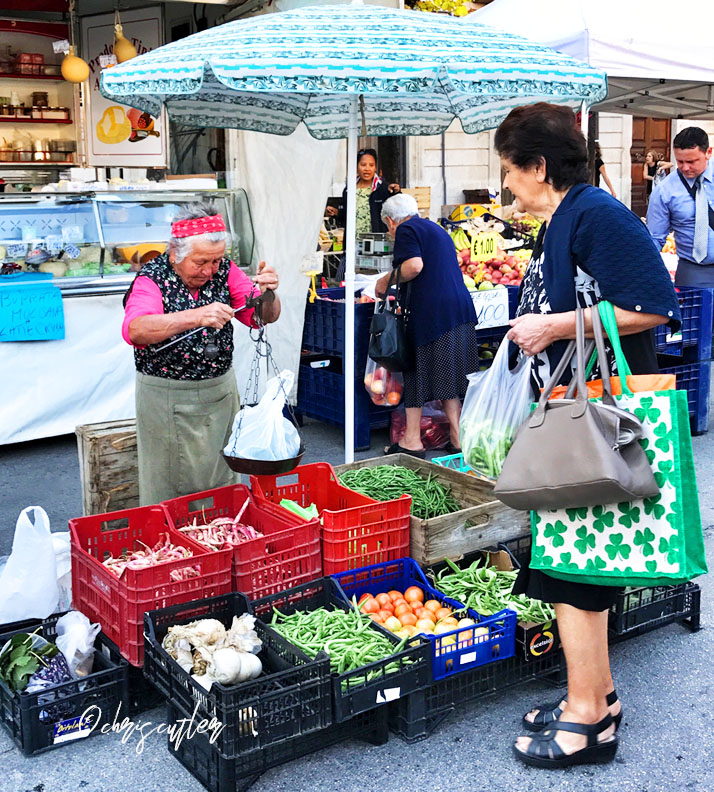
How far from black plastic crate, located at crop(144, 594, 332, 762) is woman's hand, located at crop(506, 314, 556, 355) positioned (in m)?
1.19

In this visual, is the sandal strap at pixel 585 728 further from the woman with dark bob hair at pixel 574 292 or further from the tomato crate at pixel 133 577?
the tomato crate at pixel 133 577

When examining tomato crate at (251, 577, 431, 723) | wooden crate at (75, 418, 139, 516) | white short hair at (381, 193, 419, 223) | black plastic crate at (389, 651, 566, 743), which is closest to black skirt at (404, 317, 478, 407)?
white short hair at (381, 193, 419, 223)

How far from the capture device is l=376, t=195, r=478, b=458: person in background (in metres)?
6.31

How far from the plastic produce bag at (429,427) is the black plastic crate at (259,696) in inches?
143

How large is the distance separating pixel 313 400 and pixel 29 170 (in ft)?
22.2

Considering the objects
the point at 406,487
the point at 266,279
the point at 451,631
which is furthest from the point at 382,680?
the point at 266,279

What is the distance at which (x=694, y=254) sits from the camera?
7.70m

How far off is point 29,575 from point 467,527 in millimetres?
1789

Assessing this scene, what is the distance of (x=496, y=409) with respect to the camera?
3434mm

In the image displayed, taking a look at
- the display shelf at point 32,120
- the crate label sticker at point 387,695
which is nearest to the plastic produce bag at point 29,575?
the crate label sticker at point 387,695

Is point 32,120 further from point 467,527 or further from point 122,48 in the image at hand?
point 467,527

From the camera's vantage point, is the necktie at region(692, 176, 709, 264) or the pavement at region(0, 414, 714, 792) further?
the necktie at region(692, 176, 709, 264)

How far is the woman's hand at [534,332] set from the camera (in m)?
2.90

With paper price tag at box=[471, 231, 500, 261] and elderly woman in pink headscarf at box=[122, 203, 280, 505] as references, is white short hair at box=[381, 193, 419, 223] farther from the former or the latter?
elderly woman in pink headscarf at box=[122, 203, 280, 505]
